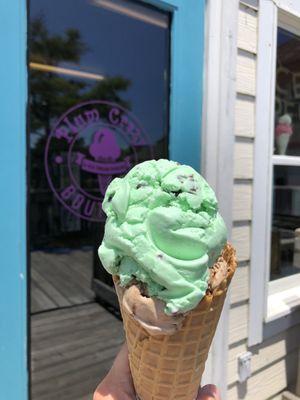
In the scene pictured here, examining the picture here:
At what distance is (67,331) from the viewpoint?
2.78 meters

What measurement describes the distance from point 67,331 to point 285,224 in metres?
1.72

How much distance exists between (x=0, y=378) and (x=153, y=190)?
101cm

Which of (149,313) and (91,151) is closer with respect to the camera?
(149,313)

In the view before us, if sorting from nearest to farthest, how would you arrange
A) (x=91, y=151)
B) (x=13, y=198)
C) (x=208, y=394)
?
(x=208, y=394)
(x=13, y=198)
(x=91, y=151)

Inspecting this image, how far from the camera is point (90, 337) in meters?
2.74

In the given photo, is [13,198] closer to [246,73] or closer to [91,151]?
[91,151]

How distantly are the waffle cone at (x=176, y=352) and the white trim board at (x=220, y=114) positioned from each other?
3.18ft

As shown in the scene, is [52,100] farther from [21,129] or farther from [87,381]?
[87,381]

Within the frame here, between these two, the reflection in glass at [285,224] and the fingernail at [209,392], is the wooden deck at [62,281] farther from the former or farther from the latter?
the fingernail at [209,392]

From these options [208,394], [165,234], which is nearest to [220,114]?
[165,234]

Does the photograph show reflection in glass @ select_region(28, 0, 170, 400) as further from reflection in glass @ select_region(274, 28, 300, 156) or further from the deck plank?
reflection in glass @ select_region(274, 28, 300, 156)

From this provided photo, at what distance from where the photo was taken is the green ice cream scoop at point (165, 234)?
2.86 feet

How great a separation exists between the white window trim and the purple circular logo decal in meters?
0.70

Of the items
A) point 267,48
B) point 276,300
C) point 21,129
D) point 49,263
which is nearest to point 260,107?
point 267,48
